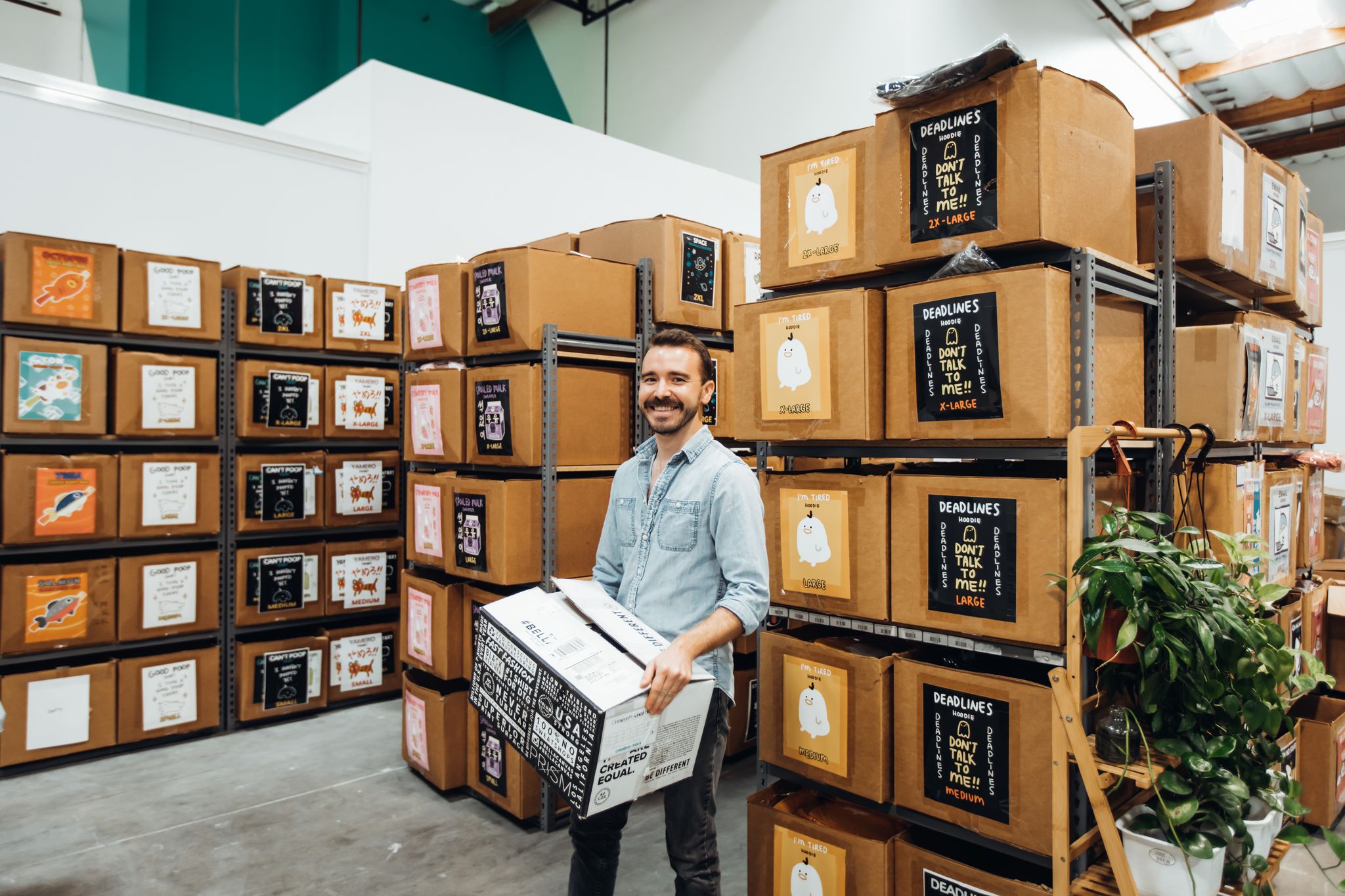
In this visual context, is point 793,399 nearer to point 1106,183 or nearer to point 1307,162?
point 1106,183

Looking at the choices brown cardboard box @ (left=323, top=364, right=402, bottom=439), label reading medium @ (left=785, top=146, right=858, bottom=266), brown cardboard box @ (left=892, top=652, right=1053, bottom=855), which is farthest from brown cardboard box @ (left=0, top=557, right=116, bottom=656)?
brown cardboard box @ (left=892, top=652, right=1053, bottom=855)

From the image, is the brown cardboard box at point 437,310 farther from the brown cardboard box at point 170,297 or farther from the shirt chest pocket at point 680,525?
the shirt chest pocket at point 680,525

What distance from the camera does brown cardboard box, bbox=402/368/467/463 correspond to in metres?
3.40

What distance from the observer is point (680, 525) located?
6.64 feet

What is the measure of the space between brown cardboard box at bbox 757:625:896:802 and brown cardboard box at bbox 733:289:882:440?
0.57 meters

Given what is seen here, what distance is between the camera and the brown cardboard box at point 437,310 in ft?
11.1

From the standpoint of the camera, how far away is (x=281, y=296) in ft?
14.7

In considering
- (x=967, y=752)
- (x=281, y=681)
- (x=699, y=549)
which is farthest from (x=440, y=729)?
(x=967, y=752)

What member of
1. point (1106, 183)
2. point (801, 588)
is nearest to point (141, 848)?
point (801, 588)

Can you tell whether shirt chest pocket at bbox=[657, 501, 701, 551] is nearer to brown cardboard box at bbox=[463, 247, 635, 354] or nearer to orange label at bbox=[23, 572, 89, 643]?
brown cardboard box at bbox=[463, 247, 635, 354]

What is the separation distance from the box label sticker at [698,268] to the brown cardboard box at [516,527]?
843 millimetres

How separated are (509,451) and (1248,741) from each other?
92.5 inches

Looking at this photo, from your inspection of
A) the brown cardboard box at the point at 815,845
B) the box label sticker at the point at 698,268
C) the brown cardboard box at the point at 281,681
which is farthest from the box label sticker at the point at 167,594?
the brown cardboard box at the point at 815,845

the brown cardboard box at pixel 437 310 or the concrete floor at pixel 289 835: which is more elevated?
the brown cardboard box at pixel 437 310
